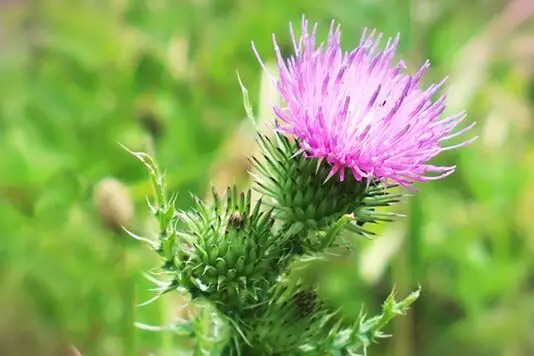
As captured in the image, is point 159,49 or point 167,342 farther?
point 159,49

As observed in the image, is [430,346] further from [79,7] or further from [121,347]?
[79,7]

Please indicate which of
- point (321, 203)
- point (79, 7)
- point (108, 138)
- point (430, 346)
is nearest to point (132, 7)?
point (79, 7)

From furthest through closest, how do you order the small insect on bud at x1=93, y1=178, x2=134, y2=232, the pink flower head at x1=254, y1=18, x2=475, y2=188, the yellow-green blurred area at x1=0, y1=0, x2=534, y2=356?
the yellow-green blurred area at x1=0, y1=0, x2=534, y2=356 → the small insect on bud at x1=93, y1=178, x2=134, y2=232 → the pink flower head at x1=254, y1=18, x2=475, y2=188

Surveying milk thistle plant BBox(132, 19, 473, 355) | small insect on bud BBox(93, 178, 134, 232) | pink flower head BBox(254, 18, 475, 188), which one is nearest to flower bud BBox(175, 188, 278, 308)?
milk thistle plant BBox(132, 19, 473, 355)

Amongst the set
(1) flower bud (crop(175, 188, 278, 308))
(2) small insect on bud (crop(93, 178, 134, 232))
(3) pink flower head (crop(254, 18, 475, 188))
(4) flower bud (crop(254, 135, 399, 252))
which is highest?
(3) pink flower head (crop(254, 18, 475, 188))

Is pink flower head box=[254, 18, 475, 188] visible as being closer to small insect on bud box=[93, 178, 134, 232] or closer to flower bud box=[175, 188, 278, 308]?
flower bud box=[175, 188, 278, 308]

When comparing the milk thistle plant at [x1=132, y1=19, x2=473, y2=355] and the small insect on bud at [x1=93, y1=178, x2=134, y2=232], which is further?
the small insect on bud at [x1=93, y1=178, x2=134, y2=232]

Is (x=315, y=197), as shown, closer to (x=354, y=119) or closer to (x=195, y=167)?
(x=354, y=119)
